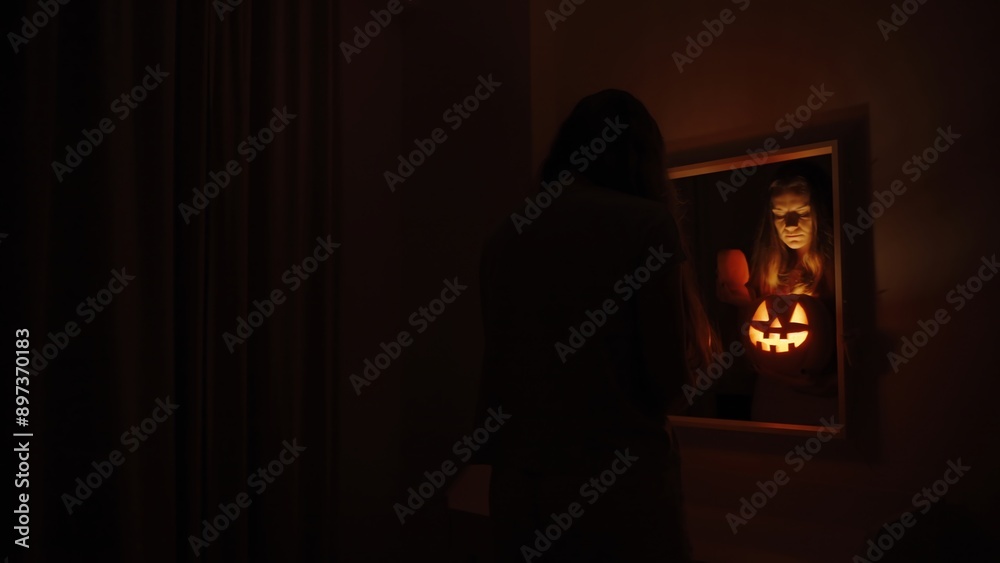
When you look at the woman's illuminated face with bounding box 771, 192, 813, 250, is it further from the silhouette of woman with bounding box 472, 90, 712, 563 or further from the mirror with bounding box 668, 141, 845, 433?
the silhouette of woman with bounding box 472, 90, 712, 563

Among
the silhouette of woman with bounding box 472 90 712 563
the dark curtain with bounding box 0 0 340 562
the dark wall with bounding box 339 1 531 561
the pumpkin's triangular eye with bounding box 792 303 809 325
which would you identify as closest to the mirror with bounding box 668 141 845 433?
the pumpkin's triangular eye with bounding box 792 303 809 325

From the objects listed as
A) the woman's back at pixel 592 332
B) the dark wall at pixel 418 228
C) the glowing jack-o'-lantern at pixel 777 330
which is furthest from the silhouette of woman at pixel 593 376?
the dark wall at pixel 418 228

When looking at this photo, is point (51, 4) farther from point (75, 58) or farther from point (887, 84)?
point (887, 84)

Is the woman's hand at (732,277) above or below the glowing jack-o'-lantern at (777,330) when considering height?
above

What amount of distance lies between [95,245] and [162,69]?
0.46 meters

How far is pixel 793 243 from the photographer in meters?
1.71

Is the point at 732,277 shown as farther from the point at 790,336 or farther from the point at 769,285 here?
the point at 790,336

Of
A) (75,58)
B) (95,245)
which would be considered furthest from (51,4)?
(95,245)

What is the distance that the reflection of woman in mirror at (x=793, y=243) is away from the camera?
5.50 ft

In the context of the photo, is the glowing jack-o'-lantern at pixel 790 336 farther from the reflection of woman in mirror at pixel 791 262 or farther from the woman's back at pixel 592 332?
the woman's back at pixel 592 332

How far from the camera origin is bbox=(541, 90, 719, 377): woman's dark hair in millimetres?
1058

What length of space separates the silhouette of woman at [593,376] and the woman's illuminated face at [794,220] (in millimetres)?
802

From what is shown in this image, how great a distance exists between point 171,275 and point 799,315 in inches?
60.0

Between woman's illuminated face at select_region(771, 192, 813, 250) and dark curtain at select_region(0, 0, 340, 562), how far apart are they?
129cm
